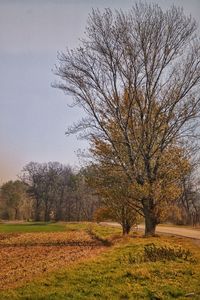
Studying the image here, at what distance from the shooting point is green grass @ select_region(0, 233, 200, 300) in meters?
5.38

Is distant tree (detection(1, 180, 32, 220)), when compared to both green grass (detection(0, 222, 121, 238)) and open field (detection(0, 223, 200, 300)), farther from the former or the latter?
open field (detection(0, 223, 200, 300))

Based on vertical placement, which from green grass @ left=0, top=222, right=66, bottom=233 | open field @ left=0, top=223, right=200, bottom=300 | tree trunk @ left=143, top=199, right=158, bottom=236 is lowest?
green grass @ left=0, top=222, right=66, bottom=233

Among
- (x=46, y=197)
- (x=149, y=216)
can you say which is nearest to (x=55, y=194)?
(x=46, y=197)

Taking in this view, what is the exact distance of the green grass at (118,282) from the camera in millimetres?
5379

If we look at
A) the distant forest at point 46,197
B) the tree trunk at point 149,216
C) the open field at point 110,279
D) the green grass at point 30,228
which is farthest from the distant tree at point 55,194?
the open field at point 110,279

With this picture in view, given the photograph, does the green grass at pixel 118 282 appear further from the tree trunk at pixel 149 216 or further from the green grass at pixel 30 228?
the green grass at pixel 30 228

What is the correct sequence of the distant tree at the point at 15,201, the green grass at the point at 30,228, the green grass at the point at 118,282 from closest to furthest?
1. the green grass at the point at 118,282
2. the green grass at the point at 30,228
3. the distant tree at the point at 15,201

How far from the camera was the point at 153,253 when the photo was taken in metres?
8.37

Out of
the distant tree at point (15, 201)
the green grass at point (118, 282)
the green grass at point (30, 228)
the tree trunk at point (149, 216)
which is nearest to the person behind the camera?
the green grass at point (118, 282)

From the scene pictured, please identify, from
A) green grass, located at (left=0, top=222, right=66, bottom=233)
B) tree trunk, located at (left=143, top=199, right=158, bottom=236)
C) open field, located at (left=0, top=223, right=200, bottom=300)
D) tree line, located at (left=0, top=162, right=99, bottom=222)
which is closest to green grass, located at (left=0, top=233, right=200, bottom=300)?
open field, located at (left=0, top=223, right=200, bottom=300)

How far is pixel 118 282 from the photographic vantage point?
610 cm

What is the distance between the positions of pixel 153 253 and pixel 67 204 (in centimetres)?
5085

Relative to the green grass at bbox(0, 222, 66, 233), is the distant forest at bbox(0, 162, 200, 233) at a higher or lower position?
higher

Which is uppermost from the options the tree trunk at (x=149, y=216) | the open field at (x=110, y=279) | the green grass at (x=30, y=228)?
the tree trunk at (x=149, y=216)
